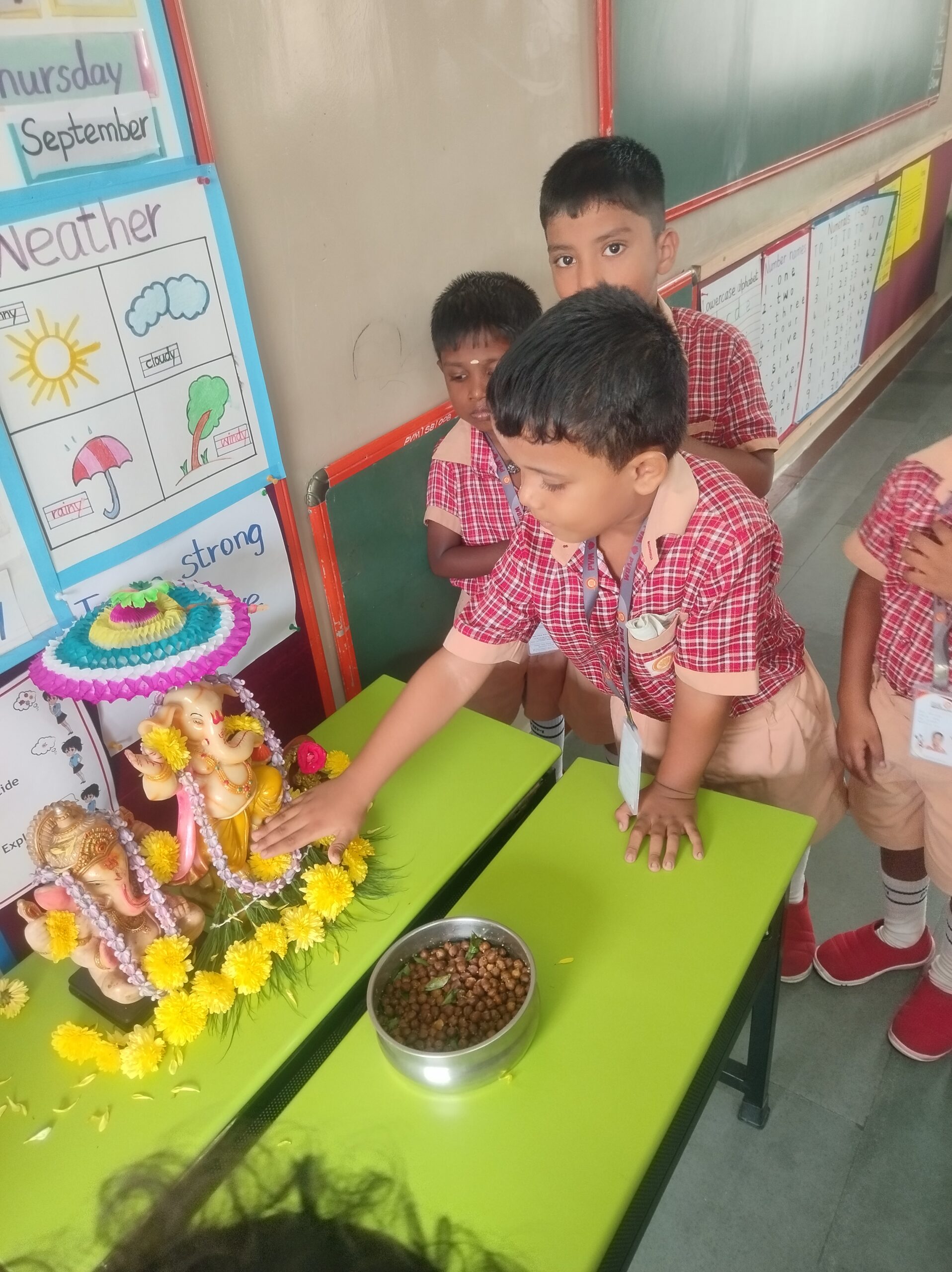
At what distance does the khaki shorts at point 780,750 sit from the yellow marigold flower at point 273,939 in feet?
1.88

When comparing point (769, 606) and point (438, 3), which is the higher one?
point (438, 3)

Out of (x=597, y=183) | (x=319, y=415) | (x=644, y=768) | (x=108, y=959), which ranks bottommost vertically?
(x=644, y=768)

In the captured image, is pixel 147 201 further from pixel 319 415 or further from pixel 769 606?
pixel 769 606

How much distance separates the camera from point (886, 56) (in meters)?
3.16

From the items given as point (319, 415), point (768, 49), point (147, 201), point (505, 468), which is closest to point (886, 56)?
point (768, 49)

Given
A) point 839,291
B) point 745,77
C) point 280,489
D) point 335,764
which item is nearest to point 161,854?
point 335,764

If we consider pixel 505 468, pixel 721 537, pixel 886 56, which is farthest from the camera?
pixel 886 56

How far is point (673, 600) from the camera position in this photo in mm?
1069

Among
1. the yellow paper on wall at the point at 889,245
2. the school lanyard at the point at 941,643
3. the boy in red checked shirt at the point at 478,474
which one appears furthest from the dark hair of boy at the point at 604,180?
the yellow paper on wall at the point at 889,245

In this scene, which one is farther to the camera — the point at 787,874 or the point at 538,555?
the point at 538,555

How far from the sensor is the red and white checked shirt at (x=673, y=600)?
102 cm

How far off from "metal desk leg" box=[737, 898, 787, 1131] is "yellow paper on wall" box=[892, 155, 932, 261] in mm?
3510

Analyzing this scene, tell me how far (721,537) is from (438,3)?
94 cm

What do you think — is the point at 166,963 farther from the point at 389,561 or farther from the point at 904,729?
the point at 904,729
